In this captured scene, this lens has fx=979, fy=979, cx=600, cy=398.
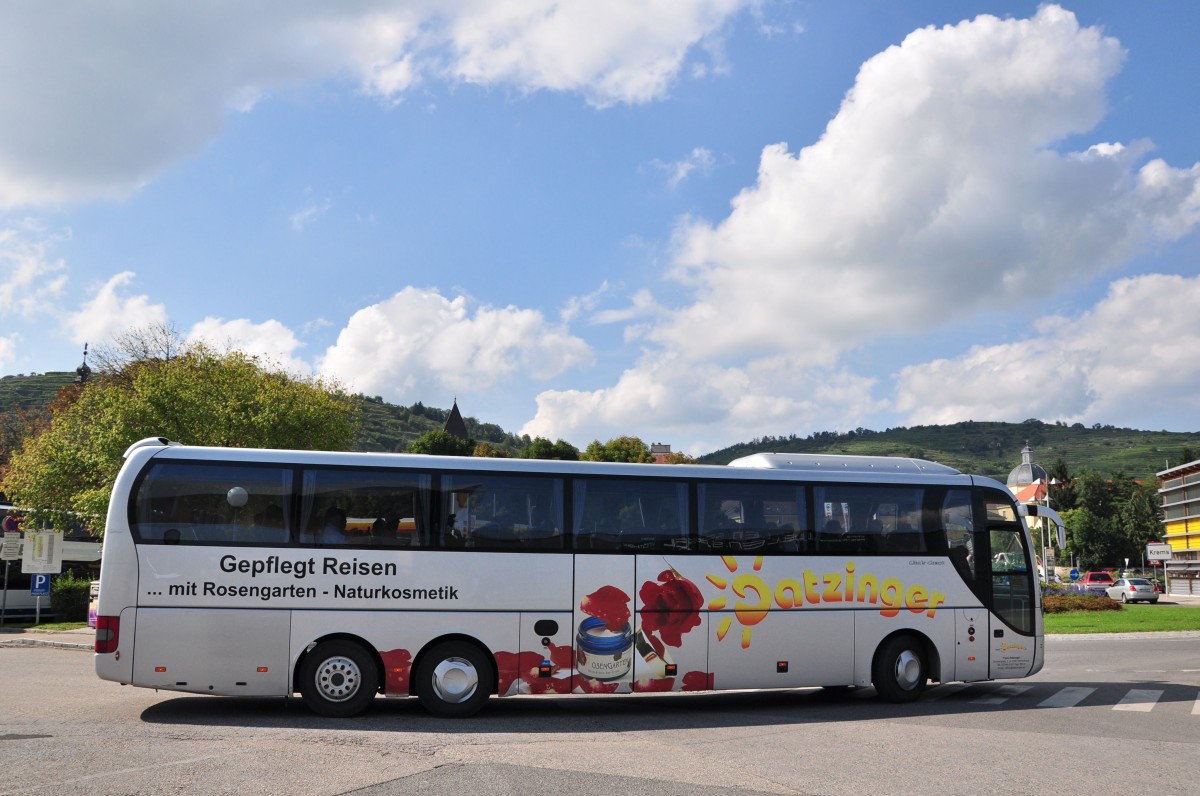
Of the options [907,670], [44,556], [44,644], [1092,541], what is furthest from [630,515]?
[1092,541]

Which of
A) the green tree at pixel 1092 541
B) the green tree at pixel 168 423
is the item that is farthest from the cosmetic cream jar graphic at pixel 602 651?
the green tree at pixel 1092 541

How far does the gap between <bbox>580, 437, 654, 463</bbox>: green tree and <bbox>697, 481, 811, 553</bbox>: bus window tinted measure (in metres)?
69.8

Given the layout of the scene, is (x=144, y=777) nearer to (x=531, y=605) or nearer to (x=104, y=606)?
(x=104, y=606)

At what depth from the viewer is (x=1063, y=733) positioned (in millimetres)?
11180

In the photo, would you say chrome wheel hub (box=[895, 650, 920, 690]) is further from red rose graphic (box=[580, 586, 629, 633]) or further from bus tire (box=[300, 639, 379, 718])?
bus tire (box=[300, 639, 379, 718])

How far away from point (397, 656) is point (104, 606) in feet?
11.2

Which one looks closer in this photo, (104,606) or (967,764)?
(967,764)

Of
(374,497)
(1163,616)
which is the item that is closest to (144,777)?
(374,497)

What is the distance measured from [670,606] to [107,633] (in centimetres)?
680

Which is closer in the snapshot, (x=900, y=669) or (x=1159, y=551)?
(x=900, y=669)

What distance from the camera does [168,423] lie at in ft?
109

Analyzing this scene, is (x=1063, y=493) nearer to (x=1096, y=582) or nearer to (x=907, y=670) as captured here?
(x=1096, y=582)

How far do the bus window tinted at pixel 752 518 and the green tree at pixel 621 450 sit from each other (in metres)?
69.8

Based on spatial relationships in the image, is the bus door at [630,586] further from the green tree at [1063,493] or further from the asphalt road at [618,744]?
A: the green tree at [1063,493]
